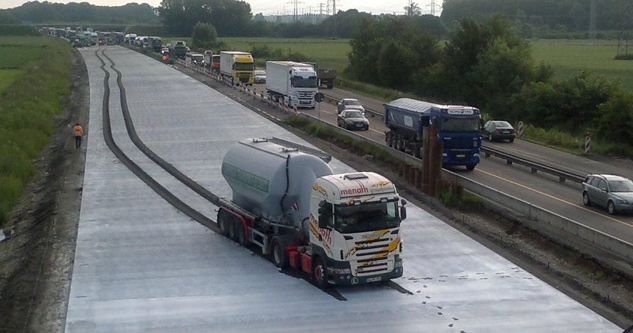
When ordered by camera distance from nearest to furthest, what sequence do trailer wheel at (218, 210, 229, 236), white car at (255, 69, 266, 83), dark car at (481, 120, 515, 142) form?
trailer wheel at (218, 210, 229, 236), dark car at (481, 120, 515, 142), white car at (255, 69, 266, 83)

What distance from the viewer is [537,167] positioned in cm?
4047

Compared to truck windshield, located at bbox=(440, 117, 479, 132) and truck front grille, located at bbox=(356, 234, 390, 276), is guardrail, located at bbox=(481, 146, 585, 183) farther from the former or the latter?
truck front grille, located at bbox=(356, 234, 390, 276)

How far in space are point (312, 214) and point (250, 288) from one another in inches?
96.6

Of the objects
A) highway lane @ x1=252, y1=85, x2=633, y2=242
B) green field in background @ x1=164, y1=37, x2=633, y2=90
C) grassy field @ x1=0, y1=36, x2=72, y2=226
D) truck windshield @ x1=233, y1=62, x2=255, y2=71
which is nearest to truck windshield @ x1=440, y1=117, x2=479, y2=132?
highway lane @ x1=252, y1=85, x2=633, y2=242

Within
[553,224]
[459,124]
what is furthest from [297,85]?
[553,224]

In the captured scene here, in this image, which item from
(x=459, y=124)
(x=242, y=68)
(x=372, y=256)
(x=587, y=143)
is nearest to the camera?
(x=372, y=256)

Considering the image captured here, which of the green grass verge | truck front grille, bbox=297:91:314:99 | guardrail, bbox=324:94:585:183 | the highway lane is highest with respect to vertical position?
truck front grille, bbox=297:91:314:99

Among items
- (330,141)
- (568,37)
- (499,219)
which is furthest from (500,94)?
(568,37)

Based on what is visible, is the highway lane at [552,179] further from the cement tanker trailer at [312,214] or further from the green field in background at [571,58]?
the green field in background at [571,58]

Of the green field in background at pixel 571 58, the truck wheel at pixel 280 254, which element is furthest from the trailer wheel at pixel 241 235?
the green field in background at pixel 571 58

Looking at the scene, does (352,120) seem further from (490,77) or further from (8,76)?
(8,76)

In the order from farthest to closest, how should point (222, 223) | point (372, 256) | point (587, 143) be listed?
1. point (587, 143)
2. point (222, 223)
3. point (372, 256)

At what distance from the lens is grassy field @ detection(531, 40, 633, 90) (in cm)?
9059

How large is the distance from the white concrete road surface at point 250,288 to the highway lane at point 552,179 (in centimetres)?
532
